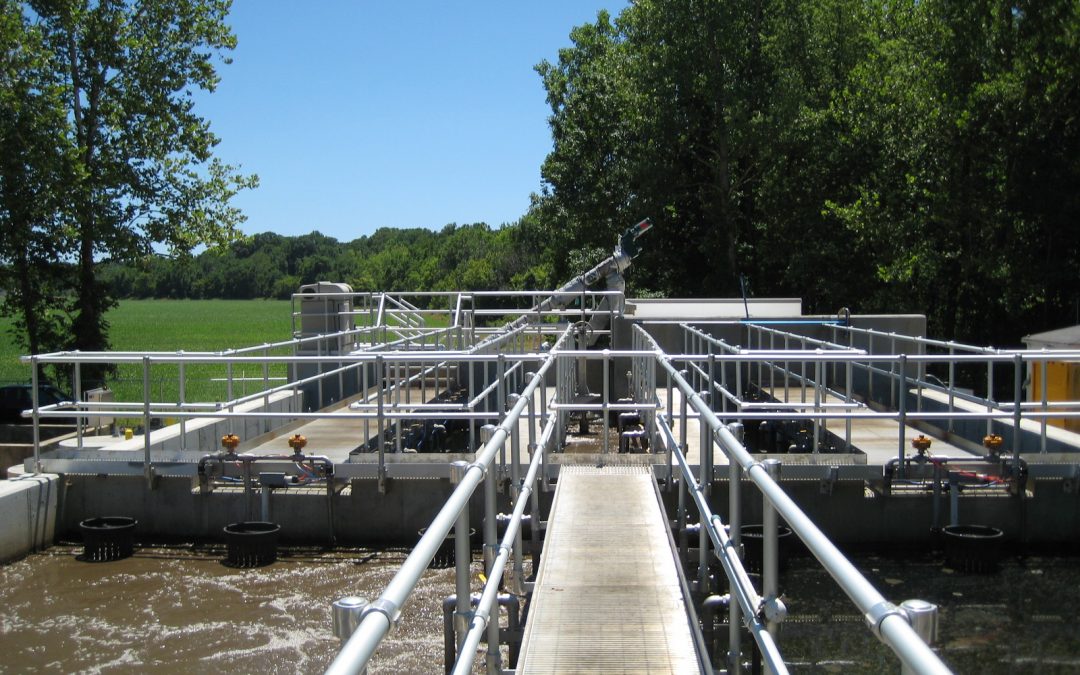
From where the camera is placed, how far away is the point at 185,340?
66000 mm

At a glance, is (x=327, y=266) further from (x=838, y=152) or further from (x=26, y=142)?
(x=26, y=142)

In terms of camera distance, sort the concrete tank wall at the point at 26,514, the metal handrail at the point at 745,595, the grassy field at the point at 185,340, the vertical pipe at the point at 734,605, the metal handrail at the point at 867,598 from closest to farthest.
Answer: the metal handrail at the point at 867,598, the metal handrail at the point at 745,595, the vertical pipe at the point at 734,605, the concrete tank wall at the point at 26,514, the grassy field at the point at 185,340

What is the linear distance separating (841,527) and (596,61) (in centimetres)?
3310

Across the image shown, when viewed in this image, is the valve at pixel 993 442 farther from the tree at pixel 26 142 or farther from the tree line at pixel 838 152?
the tree at pixel 26 142

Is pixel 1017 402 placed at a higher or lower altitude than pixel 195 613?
higher

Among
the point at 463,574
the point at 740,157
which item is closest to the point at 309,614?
the point at 463,574

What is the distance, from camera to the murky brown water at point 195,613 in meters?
7.87

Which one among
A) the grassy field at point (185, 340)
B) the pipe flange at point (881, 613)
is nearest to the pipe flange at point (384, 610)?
the pipe flange at point (881, 613)

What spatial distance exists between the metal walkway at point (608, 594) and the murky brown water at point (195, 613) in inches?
76.5

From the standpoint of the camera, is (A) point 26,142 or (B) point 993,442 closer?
(B) point 993,442

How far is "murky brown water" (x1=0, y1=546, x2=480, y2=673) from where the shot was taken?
787 cm

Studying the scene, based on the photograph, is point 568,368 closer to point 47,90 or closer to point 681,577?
point 681,577

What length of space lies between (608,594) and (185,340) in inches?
2549

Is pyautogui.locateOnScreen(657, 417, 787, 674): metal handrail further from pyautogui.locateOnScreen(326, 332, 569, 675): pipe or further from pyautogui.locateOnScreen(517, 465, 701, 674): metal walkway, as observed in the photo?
pyautogui.locateOnScreen(326, 332, 569, 675): pipe
